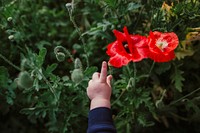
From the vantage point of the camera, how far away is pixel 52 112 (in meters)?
1.14

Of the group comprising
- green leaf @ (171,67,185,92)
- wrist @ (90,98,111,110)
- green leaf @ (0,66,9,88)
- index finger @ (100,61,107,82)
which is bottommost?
green leaf @ (171,67,185,92)

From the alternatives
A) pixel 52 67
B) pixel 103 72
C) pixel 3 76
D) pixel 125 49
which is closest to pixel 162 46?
pixel 125 49

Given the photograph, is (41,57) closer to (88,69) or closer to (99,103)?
(88,69)

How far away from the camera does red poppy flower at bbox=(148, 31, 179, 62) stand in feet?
3.35

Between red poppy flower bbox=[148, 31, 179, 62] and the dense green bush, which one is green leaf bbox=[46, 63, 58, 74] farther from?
red poppy flower bbox=[148, 31, 179, 62]

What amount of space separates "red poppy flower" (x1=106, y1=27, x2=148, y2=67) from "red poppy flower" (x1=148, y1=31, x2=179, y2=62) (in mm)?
24

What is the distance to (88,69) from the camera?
3.63 ft

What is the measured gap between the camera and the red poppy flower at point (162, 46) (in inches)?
40.2

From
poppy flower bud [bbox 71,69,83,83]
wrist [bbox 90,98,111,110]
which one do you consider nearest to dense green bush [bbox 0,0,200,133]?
poppy flower bud [bbox 71,69,83,83]

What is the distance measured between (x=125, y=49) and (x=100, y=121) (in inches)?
11.6

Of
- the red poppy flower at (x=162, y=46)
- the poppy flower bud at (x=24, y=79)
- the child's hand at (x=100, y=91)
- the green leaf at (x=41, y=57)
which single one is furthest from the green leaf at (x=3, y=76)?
the red poppy flower at (x=162, y=46)

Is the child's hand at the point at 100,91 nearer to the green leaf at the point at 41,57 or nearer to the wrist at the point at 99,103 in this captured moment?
the wrist at the point at 99,103

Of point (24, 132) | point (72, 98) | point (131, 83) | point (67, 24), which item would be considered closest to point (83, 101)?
point (72, 98)

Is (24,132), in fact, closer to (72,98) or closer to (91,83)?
(72,98)
